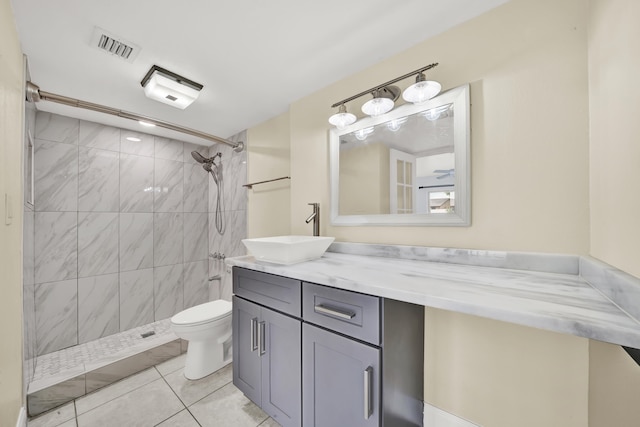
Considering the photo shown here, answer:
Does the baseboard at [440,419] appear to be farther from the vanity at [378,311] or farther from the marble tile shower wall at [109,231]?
the marble tile shower wall at [109,231]

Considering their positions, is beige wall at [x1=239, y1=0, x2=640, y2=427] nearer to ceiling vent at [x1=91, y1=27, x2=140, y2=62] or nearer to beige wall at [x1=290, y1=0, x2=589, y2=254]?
beige wall at [x1=290, y1=0, x2=589, y2=254]

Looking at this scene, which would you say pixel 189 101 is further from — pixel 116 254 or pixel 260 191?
pixel 116 254

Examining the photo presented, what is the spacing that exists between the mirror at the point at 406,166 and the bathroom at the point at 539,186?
0.07 metres

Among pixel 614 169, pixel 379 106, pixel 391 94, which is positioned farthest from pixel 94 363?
pixel 614 169

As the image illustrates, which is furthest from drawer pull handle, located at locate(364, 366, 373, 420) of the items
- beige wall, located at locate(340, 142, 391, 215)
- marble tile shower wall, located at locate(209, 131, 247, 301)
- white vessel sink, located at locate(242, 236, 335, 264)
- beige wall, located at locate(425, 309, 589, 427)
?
marble tile shower wall, located at locate(209, 131, 247, 301)

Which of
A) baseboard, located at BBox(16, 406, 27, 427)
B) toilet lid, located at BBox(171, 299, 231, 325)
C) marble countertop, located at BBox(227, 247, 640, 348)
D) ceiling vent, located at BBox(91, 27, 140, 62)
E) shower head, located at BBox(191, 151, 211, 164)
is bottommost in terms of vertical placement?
baseboard, located at BBox(16, 406, 27, 427)

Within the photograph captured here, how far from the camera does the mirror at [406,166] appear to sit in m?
1.22

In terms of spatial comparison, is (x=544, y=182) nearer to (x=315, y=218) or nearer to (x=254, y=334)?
(x=315, y=218)

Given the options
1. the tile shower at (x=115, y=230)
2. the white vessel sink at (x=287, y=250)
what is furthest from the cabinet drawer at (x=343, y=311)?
the tile shower at (x=115, y=230)

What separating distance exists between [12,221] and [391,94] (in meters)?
2.03

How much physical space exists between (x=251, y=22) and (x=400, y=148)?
3.56 ft

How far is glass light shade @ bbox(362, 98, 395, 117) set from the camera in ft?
4.55

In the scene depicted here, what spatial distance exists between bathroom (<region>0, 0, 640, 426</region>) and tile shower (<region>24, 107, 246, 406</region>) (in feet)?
4.11

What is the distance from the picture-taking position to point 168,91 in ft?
5.62
